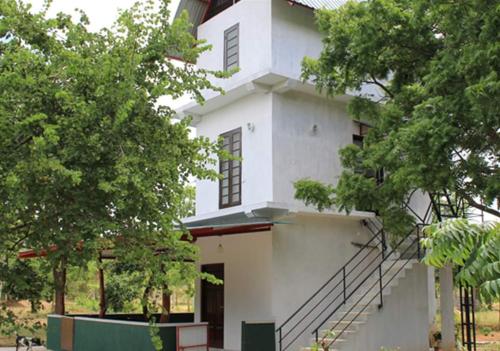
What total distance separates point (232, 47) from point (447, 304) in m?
9.48

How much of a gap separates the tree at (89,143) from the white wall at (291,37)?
7.10 meters

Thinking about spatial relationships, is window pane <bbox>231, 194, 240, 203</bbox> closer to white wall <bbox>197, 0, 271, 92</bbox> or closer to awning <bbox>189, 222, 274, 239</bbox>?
awning <bbox>189, 222, 274, 239</bbox>

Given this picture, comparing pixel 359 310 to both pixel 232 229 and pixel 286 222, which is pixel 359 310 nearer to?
pixel 286 222

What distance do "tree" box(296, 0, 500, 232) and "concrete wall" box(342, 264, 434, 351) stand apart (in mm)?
3048

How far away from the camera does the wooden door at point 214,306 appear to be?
1803cm

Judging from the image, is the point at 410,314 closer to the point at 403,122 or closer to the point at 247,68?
the point at 403,122

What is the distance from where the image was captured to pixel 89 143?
8.77m

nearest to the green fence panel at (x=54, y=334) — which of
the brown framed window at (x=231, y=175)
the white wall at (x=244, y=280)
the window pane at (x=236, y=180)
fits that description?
the white wall at (x=244, y=280)

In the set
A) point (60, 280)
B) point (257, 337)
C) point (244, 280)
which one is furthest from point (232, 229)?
point (60, 280)

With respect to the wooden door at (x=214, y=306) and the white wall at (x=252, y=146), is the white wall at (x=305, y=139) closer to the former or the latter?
the white wall at (x=252, y=146)

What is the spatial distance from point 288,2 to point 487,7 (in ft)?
25.7

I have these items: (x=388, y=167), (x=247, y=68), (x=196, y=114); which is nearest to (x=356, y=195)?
(x=388, y=167)

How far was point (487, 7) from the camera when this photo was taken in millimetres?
10445

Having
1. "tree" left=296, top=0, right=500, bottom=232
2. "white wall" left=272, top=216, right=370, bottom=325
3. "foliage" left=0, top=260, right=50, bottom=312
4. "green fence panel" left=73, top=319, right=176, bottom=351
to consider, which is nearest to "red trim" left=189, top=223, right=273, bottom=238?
"tree" left=296, top=0, right=500, bottom=232
